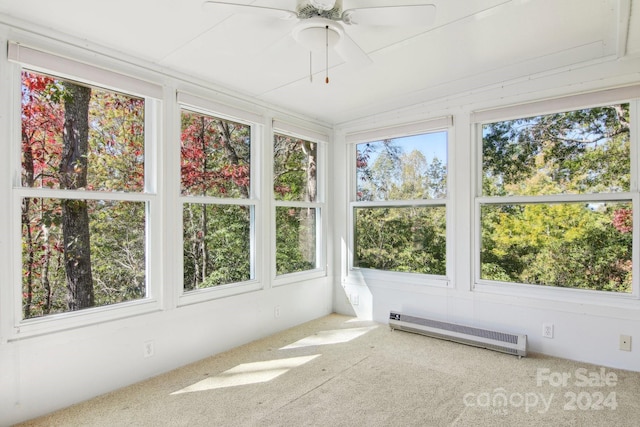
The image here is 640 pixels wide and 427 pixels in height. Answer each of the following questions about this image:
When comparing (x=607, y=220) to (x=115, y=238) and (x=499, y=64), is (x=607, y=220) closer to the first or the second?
(x=499, y=64)

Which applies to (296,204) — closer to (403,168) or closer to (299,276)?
(299,276)

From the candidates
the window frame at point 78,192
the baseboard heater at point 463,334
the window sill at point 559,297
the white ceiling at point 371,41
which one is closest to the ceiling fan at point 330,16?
the white ceiling at point 371,41

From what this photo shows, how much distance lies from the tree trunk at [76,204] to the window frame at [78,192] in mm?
72

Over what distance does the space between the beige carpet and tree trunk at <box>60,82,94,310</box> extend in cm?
76

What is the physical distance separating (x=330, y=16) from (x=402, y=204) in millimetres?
2447

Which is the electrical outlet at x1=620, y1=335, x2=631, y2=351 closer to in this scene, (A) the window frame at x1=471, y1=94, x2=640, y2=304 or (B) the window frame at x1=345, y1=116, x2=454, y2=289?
(A) the window frame at x1=471, y1=94, x2=640, y2=304

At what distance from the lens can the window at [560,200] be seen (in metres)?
2.84

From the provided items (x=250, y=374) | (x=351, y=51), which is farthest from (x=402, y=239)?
(x=351, y=51)

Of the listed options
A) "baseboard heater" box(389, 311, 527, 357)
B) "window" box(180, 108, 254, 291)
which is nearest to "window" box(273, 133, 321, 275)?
"window" box(180, 108, 254, 291)

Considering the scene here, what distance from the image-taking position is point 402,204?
3.98 m

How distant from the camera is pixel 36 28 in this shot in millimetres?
2201

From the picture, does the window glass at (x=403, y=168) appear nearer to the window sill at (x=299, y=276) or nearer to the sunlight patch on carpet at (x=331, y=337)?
→ the window sill at (x=299, y=276)

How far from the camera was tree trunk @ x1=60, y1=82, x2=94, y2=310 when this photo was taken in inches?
94.7

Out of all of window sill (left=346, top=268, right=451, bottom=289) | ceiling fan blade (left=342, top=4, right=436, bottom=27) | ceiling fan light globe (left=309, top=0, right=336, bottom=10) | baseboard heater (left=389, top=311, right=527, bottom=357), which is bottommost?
baseboard heater (left=389, top=311, right=527, bottom=357)
